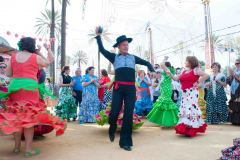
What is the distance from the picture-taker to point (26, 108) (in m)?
4.44

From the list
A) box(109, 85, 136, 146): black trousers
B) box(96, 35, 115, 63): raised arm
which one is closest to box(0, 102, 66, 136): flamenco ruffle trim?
box(109, 85, 136, 146): black trousers

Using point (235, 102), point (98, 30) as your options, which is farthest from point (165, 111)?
point (98, 30)

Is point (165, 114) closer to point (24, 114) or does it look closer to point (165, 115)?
point (165, 115)

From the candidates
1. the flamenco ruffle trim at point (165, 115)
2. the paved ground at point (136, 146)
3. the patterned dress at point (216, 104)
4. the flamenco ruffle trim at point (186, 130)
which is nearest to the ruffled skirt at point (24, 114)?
the paved ground at point (136, 146)

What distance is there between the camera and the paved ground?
4.60 m

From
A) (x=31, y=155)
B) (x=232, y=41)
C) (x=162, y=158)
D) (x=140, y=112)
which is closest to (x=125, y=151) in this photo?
(x=162, y=158)

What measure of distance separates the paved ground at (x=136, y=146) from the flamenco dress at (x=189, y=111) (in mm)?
172

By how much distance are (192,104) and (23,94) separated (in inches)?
131

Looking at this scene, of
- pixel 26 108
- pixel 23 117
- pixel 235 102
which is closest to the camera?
pixel 23 117

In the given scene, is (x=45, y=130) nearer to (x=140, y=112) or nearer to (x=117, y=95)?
(x=117, y=95)

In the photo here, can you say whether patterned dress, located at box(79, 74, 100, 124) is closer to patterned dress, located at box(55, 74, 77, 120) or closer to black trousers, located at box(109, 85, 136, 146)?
patterned dress, located at box(55, 74, 77, 120)

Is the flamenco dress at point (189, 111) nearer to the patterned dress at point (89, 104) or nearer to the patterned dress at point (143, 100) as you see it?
the patterned dress at point (89, 104)

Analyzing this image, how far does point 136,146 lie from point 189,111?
1.50m

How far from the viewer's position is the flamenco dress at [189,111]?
6.15m
